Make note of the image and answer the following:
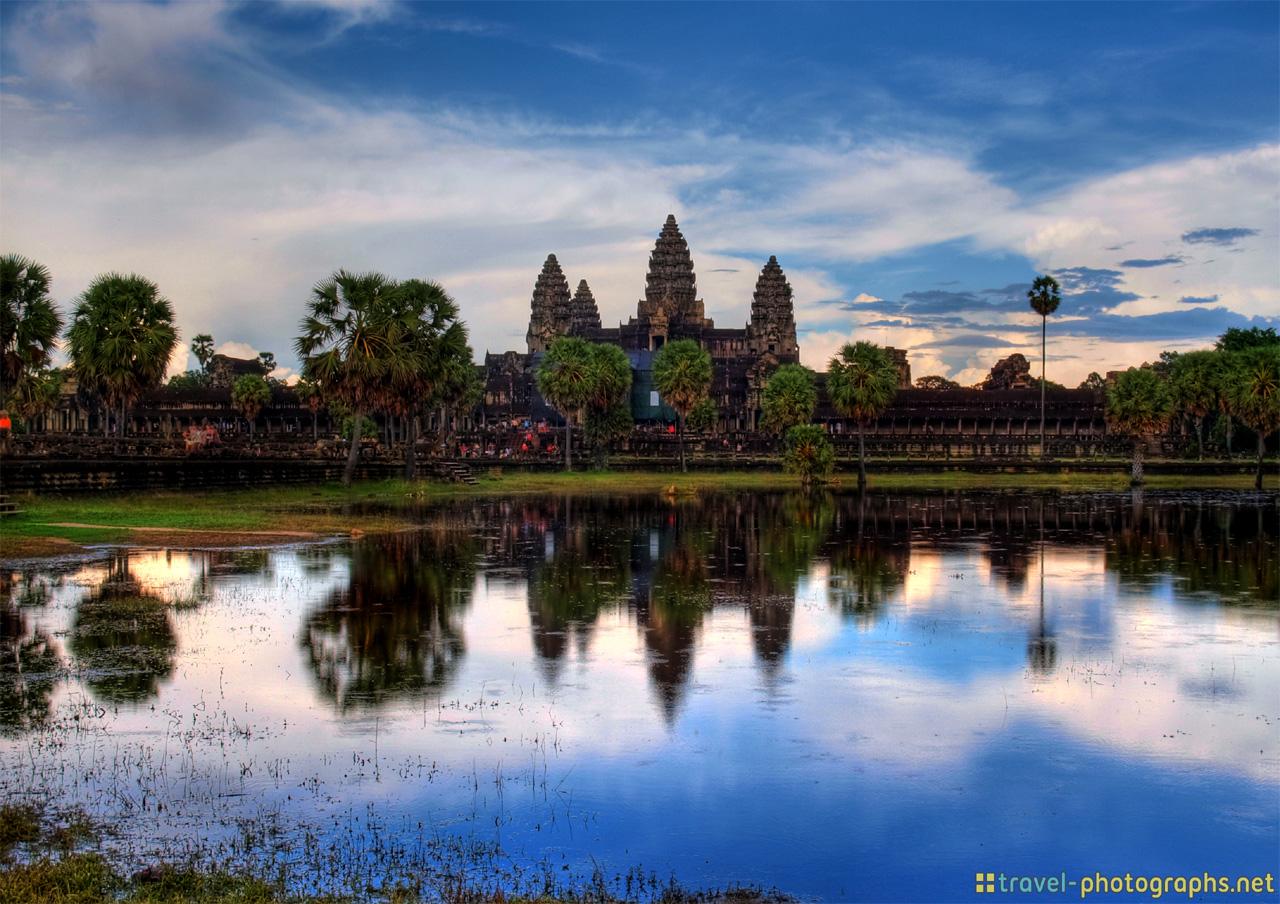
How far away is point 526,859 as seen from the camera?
11086mm

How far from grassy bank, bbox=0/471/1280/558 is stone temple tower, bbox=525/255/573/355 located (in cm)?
9390

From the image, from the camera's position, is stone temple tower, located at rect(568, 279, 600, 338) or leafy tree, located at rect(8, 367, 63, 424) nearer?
leafy tree, located at rect(8, 367, 63, 424)

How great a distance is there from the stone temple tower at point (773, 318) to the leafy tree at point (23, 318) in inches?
5043

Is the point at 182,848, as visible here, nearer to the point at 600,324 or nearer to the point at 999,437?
the point at 999,437

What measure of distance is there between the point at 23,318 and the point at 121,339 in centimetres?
1207

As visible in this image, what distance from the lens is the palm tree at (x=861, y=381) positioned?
272ft

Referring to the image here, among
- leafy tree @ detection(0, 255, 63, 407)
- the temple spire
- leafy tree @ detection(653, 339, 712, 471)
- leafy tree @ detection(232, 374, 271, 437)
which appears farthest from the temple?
leafy tree @ detection(0, 255, 63, 407)

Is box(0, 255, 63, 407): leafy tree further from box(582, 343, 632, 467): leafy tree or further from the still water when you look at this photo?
box(582, 343, 632, 467): leafy tree

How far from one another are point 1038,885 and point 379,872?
523cm

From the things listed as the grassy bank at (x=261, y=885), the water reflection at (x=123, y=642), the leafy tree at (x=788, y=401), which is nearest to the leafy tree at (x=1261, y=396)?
the leafy tree at (x=788, y=401)

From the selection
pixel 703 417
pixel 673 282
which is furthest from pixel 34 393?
pixel 673 282

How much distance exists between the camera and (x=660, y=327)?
166m

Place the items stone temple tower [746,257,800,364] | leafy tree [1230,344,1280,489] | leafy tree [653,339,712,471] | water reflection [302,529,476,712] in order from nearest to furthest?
water reflection [302,529,476,712]
leafy tree [1230,344,1280,489]
leafy tree [653,339,712,471]
stone temple tower [746,257,800,364]

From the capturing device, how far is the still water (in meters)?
11.5
